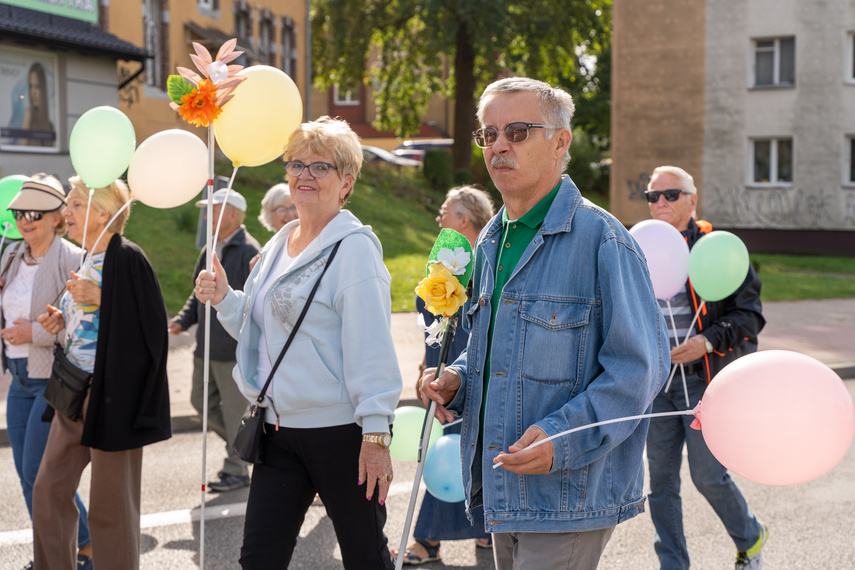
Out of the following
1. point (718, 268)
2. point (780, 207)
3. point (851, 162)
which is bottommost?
point (718, 268)

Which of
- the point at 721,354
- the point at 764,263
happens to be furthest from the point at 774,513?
the point at 764,263

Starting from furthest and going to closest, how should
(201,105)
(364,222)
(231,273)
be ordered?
(364,222), (231,273), (201,105)

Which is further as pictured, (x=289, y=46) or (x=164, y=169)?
(x=289, y=46)

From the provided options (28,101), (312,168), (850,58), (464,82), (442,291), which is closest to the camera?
(442,291)

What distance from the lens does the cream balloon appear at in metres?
4.09

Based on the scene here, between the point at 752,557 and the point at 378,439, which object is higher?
the point at 378,439

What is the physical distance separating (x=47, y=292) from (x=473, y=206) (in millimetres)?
2245

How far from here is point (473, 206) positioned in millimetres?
4871

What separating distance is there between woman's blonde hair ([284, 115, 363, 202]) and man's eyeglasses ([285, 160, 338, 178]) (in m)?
0.04

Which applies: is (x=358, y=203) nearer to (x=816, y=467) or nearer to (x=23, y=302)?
(x=23, y=302)

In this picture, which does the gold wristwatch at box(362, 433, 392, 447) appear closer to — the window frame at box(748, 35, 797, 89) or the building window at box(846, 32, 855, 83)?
the window frame at box(748, 35, 797, 89)

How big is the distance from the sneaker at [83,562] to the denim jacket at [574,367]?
8.73 ft

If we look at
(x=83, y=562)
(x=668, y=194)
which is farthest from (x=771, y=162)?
(x=83, y=562)

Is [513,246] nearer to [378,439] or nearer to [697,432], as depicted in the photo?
[378,439]
